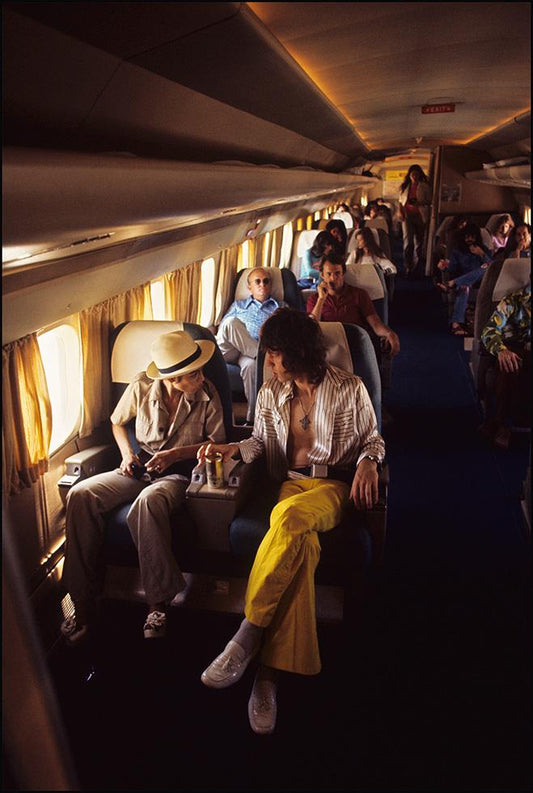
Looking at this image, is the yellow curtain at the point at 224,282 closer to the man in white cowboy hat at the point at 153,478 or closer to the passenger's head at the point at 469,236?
the man in white cowboy hat at the point at 153,478

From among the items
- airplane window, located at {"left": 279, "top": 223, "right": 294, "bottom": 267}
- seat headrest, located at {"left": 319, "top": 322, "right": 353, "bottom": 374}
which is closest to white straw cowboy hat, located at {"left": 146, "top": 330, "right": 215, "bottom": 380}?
seat headrest, located at {"left": 319, "top": 322, "right": 353, "bottom": 374}

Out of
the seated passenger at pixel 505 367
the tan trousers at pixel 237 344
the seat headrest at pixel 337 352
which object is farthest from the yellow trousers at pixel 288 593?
the tan trousers at pixel 237 344

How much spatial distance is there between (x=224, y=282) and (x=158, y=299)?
5.83 feet

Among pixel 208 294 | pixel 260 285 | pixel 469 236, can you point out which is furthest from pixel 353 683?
pixel 469 236

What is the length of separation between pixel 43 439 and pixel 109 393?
0.92m

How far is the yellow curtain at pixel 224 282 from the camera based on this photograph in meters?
7.00

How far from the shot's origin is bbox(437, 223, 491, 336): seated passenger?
26.7ft

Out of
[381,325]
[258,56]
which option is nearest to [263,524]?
[258,56]

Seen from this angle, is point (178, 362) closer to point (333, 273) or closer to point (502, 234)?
point (333, 273)

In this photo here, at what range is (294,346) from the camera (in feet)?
10.6

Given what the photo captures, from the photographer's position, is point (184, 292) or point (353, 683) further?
point (184, 292)

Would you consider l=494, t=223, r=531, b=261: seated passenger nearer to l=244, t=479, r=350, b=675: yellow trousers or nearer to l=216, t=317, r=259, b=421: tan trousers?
l=216, t=317, r=259, b=421: tan trousers

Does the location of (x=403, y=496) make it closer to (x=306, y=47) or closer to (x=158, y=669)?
(x=158, y=669)

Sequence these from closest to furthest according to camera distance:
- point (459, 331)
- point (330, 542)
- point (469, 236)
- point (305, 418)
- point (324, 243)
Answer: point (330, 542) < point (305, 418) < point (324, 243) < point (469, 236) < point (459, 331)
